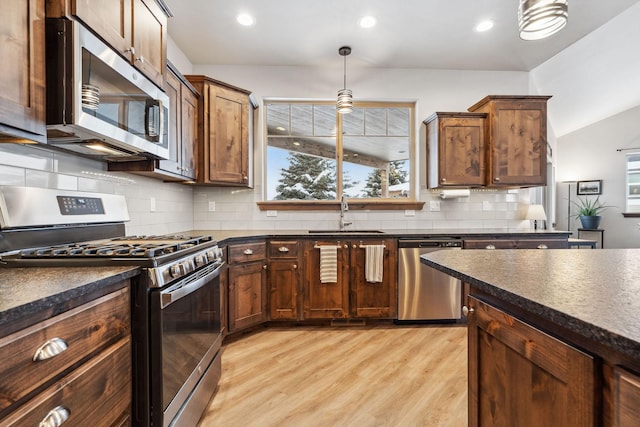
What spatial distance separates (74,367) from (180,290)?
52 centimetres

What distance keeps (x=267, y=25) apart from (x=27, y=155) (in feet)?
7.01

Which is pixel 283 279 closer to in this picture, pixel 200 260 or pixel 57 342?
pixel 200 260

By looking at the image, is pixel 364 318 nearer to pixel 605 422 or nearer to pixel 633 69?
pixel 605 422

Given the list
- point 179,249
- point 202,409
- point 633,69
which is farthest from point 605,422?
point 633,69

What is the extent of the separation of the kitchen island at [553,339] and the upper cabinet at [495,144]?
85.8 inches

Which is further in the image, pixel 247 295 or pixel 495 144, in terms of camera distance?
pixel 495 144

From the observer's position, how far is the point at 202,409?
167cm

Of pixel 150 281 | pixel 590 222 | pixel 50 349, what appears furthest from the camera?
pixel 590 222

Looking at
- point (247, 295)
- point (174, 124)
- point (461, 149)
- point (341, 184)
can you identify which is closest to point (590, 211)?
point (461, 149)

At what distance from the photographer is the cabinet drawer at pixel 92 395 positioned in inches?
30.2

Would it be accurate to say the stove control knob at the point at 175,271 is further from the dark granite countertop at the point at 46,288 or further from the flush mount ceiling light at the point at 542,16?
the flush mount ceiling light at the point at 542,16

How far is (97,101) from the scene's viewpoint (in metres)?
1.33

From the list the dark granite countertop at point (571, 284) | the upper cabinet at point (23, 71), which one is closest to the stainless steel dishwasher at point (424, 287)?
the dark granite countertop at point (571, 284)

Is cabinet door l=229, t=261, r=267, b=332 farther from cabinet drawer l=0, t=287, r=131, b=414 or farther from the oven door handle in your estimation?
cabinet drawer l=0, t=287, r=131, b=414
